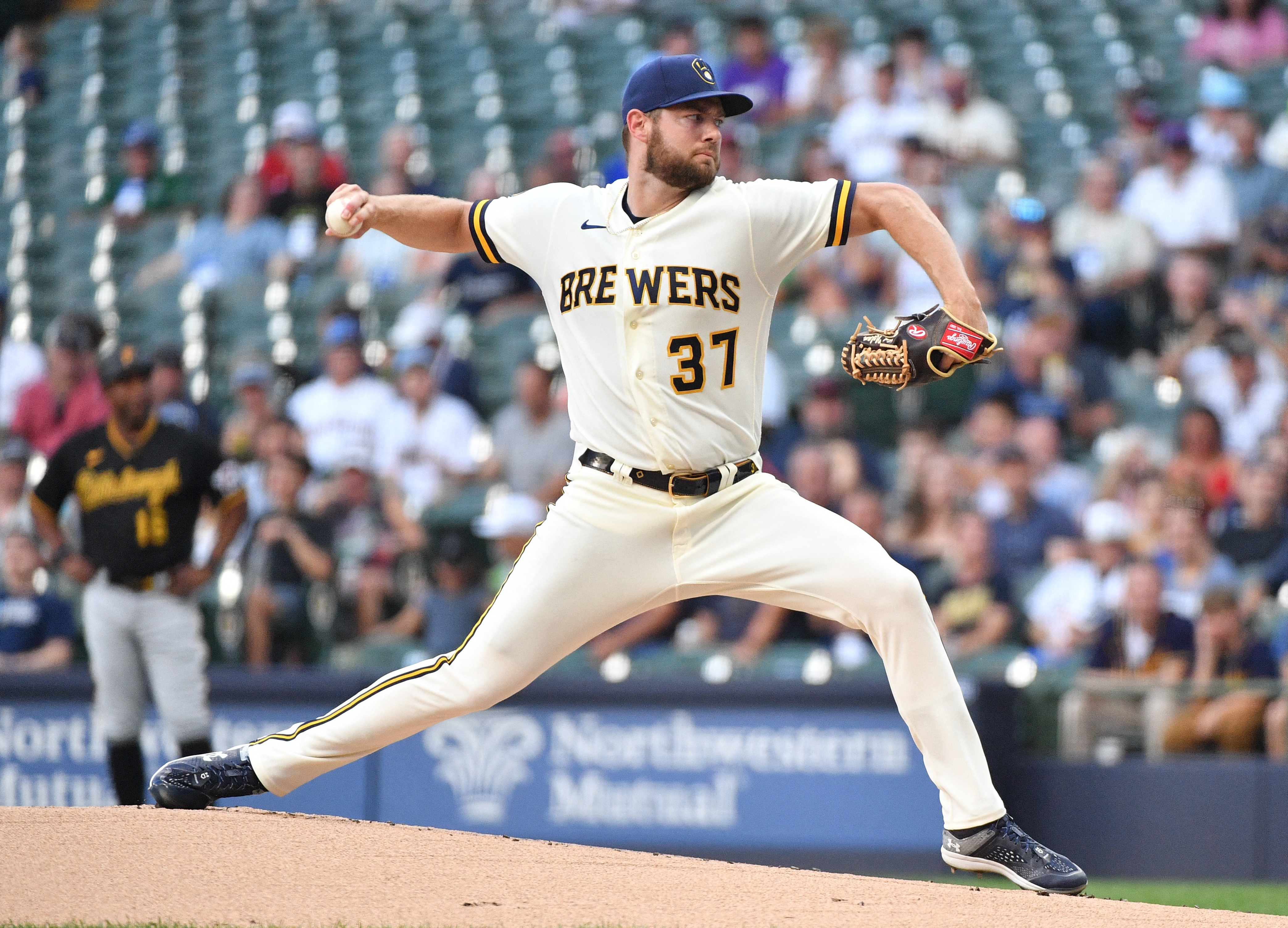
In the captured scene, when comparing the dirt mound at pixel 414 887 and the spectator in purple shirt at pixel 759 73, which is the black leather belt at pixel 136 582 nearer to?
the dirt mound at pixel 414 887

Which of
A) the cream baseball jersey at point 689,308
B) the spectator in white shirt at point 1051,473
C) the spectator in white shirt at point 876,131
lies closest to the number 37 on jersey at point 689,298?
the cream baseball jersey at point 689,308

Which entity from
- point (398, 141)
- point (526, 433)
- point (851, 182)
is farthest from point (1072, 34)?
point (851, 182)

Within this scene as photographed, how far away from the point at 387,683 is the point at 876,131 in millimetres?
8011

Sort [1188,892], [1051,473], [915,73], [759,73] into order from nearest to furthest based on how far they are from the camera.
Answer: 1. [1188,892]
2. [1051,473]
3. [915,73]
4. [759,73]

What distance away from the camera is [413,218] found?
4539 mm

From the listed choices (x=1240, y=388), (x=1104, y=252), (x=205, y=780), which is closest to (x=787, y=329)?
(x=1104, y=252)

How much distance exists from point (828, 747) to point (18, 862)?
4.27 metres

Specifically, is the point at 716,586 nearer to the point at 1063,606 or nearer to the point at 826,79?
the point at 1063,606

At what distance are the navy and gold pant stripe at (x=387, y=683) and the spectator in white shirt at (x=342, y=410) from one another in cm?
546

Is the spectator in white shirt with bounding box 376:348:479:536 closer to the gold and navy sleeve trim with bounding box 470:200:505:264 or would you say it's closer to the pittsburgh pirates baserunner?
the gold and navy sleeve trim with bounding box 470:200:505:264

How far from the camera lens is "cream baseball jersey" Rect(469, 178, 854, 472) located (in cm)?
428

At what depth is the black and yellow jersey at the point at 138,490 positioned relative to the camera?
23.2 feet

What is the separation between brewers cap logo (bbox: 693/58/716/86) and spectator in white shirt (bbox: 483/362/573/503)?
505cm

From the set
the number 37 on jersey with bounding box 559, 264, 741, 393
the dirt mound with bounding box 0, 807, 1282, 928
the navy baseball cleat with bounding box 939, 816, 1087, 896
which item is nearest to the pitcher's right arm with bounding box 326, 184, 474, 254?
the number 37 on jersey with bounding box 559, 264, 741, 393
